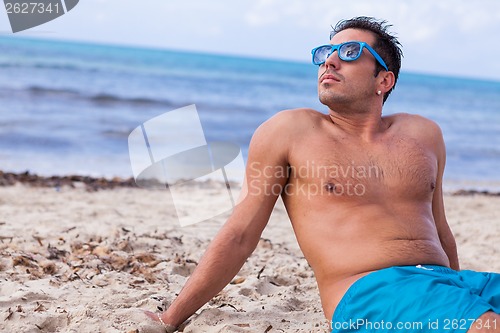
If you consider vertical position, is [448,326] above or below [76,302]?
above

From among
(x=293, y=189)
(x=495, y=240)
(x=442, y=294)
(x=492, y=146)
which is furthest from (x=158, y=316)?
(x=492, y=146)

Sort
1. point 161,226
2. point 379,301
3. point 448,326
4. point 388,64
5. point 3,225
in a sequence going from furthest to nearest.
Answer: point 161,226, point 3,225, point 388,64, point 379,301, point 448,326

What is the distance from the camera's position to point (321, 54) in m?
3.08

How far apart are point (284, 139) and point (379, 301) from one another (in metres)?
0.85

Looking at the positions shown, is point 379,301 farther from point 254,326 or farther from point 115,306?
point 115,306

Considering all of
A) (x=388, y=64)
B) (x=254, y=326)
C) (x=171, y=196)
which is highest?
(x=388, y=64)

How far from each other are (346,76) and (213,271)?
3.74 ft

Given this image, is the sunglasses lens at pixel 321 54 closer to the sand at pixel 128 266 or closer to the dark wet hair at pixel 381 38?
the dark wet hair at pixel 381 38

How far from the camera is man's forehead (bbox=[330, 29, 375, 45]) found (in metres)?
3.09

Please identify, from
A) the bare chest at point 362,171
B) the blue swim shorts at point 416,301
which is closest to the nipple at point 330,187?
the bare chest at point 362,171

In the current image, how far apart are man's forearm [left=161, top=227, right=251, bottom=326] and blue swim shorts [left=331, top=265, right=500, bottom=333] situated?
0.54 metres

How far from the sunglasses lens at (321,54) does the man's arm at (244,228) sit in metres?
0.43

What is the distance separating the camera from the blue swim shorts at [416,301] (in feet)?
7.06

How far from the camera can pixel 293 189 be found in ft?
9.14
